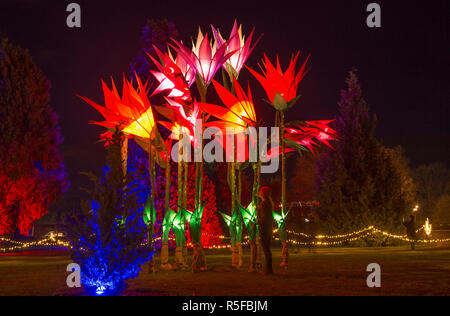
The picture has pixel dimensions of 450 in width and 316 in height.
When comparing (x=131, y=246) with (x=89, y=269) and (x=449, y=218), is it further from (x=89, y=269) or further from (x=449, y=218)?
(x=449, y=218)

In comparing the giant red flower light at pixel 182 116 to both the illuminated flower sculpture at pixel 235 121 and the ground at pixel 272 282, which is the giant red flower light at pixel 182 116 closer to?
the illuminated flower sculpture at pixel 235 121

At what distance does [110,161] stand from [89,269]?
2006 mm

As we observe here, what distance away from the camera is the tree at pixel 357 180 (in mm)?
28953

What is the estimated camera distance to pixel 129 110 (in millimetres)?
15461

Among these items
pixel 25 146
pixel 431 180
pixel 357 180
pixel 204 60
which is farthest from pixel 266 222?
pixel 431 180

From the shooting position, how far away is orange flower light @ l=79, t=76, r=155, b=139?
50.6 ft

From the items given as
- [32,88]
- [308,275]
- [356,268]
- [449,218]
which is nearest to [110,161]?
[308,275]

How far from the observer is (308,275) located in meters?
12.7

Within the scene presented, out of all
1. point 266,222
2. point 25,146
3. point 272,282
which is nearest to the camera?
point 272,282

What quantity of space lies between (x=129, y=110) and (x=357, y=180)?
57.5 ft

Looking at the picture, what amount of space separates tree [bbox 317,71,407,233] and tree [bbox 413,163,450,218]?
186 feet

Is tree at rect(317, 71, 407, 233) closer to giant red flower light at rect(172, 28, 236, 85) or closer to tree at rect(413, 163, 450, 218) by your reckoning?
giant red flower light at rect(172, 28, 236, 85)

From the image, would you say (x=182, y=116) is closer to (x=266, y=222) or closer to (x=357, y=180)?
(x=266, y=222)

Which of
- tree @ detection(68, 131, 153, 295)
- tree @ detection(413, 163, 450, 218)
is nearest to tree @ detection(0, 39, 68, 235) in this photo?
tree @ detection(68, 131, 153, 295)
